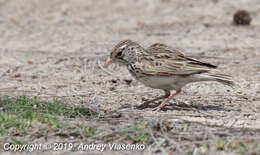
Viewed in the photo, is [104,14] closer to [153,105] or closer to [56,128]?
[153,105]

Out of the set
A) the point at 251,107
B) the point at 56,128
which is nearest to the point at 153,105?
the point at 251,107

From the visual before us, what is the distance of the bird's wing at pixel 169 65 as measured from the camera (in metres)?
6.17

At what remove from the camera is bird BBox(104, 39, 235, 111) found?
6.15 metres

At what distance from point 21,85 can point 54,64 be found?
4.22 feet

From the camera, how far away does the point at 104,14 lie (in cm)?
1231

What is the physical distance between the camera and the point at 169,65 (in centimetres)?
629

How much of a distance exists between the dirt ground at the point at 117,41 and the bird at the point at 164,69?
0.35m

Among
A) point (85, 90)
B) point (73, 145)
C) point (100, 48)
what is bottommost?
point (73, 145)

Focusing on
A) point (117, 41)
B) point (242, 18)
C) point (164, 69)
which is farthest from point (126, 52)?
point (242, 18)

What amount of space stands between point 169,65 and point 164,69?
0.27ft

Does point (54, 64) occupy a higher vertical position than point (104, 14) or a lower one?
lower

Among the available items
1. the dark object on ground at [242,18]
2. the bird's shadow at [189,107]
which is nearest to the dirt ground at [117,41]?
the bird's shadow at [189,107]

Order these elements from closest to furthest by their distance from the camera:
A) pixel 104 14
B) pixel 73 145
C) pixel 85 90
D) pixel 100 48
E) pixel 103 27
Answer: pixel 73 145 → pixel 85 90 → pixel 100 48 → pixel 103 27 → pixel 104 14

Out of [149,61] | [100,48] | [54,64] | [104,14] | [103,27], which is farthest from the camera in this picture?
[104,14]
